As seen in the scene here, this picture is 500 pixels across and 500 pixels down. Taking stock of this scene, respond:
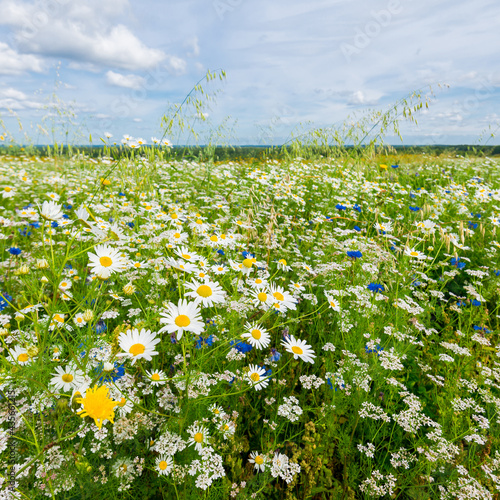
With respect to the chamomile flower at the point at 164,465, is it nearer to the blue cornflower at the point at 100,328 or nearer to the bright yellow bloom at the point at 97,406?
the bright yellow bloom at the point at 97,406

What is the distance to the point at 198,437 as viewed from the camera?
4.31 feet

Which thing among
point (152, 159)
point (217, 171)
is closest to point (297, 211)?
point (152, 159)

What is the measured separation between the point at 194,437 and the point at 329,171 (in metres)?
5.42

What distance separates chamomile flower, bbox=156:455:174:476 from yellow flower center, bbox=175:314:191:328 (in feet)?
2.02

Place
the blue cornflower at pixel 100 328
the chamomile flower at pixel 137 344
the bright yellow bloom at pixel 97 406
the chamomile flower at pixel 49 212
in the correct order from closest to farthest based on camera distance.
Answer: the bright yellow bloom at pixel 97 406 < the chamomile flower at pixel 137 344 < the chamomile flower at pixel 49 212 < the blue cornflower at pixel 100 328

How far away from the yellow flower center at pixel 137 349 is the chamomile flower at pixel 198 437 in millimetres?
473

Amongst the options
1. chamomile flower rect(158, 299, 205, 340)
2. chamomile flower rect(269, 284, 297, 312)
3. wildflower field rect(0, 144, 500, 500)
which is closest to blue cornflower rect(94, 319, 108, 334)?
wildflower field rect(0, 144, 500, 500)

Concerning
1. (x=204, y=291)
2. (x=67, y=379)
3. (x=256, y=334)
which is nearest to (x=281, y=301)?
(x=256, y=334)

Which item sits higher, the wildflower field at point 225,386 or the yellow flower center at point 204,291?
the yellow flower center at point 204,291

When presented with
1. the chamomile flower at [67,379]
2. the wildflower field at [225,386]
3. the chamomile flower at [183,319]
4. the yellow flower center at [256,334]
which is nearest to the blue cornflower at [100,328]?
the wildflower field at [225,386]

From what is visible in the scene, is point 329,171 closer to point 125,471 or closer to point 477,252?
point 477,252

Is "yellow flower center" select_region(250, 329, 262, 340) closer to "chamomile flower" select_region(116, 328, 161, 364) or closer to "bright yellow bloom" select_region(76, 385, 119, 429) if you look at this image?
"chamomile flower" select_region(116, 328, 161, 364)

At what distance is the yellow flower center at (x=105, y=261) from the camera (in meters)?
1.39

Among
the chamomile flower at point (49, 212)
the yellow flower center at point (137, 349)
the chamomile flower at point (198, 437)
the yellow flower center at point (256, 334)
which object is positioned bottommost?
the chamomile flower at point (198, 437)
